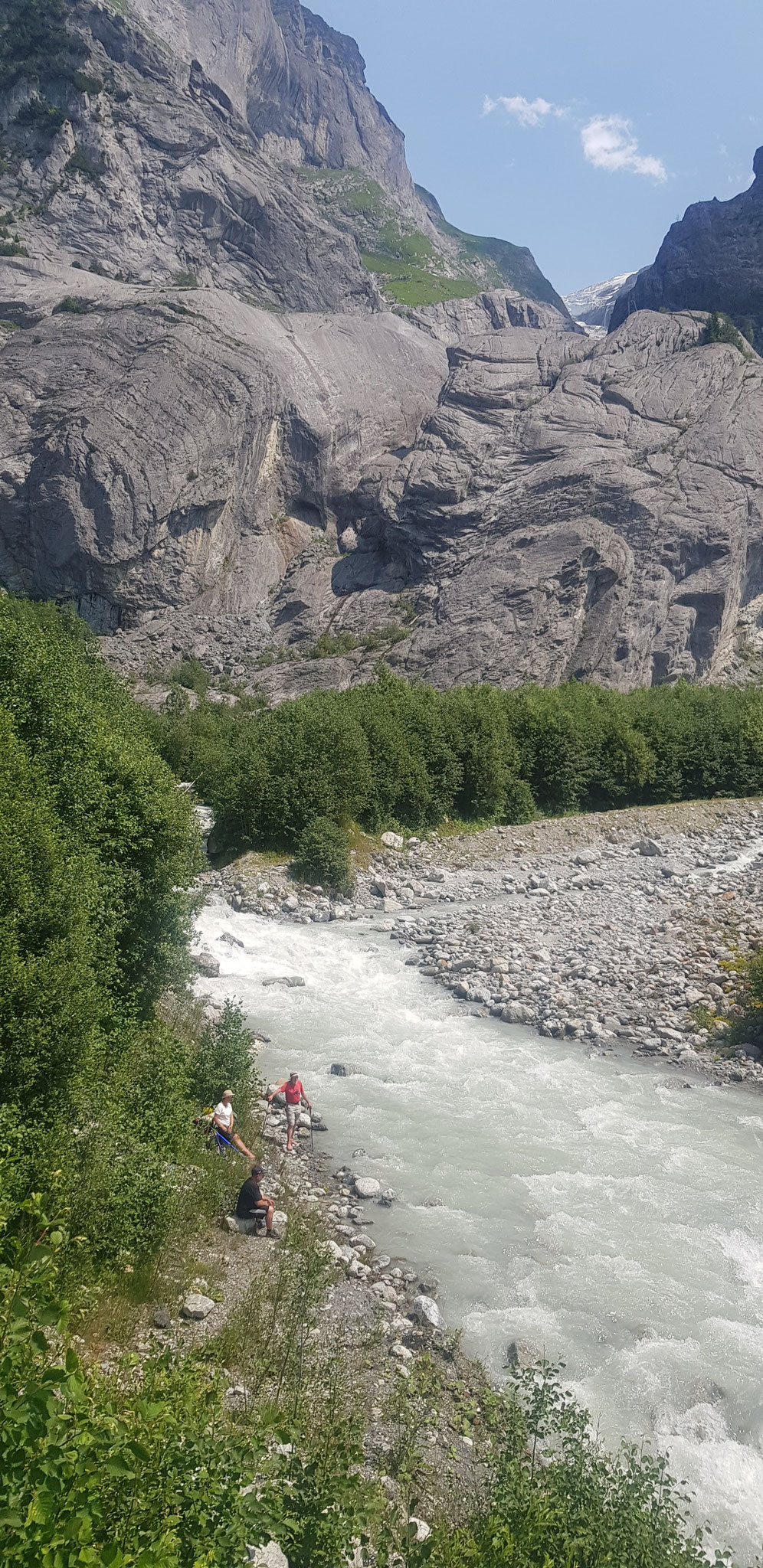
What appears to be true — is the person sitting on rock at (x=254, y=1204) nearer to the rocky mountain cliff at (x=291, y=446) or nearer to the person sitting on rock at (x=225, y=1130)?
the person sitting on rock at (x=225, y=1130)

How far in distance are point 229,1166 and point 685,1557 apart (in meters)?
7.37

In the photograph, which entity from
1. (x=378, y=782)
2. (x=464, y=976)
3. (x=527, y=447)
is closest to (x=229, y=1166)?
(x=464, y=976)

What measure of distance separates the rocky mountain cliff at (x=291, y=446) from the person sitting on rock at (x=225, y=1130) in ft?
247

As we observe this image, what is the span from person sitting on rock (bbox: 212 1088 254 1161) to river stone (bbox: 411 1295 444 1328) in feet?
11.8

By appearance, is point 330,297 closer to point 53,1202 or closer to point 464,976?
point 464,976

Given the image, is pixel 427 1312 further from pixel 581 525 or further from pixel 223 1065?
pixel 581 525

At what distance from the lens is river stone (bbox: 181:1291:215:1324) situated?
29.4ft

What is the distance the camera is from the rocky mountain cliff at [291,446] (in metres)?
91.6

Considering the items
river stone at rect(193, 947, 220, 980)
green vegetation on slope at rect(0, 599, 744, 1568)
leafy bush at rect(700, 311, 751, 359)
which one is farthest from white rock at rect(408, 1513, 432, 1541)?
leafy bush at rect(700, 311, 751, 359)

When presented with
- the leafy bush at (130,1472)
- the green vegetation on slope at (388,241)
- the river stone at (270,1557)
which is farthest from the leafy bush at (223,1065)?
the green vegetation on slope at (388,241)

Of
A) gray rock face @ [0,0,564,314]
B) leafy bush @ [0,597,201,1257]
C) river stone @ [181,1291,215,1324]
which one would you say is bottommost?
river stone @ [181,1291,215,1324]

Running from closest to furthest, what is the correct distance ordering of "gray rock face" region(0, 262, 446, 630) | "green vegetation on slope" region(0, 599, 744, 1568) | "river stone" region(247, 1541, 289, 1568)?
"green vegetation on slope" region(0, 599, 744, 1568), "river stone" region(247, 1541, 289, 1568), "gray rock face" region(0, 262, 446, 630)

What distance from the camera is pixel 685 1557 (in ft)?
19.9

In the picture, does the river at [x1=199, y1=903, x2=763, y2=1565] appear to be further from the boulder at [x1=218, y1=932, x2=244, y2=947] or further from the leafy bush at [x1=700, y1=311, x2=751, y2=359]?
the leafy bush at [x1=700, y1=311, x2=751, y2=359]
